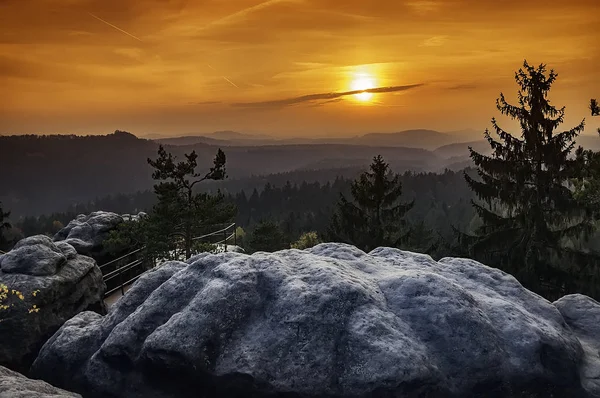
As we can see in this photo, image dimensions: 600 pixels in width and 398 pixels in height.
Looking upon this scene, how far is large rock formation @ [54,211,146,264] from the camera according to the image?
25.5 meters

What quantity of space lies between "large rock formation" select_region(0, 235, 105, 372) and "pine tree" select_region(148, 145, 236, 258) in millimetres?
10016

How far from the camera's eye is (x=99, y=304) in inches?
679

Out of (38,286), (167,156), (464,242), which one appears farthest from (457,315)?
(167,156)

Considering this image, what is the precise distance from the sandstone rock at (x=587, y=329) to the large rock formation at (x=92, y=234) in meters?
22.3

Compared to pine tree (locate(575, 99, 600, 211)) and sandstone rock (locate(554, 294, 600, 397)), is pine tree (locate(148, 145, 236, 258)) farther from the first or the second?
sandstone rock (locate(554, 294, 600, 397))

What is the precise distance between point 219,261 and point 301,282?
98.4 inches

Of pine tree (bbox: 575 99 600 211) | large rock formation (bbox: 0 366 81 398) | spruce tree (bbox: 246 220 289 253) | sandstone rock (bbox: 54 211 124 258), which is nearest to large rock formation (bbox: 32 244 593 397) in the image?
large rock formation (bbox: 0 366 81 398)

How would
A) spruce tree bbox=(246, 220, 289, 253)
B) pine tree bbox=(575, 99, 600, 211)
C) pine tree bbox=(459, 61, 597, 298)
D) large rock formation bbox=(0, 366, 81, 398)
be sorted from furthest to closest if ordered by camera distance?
spruce tree bbox=(246, 220, 289, 253)
pine tree bbox=(459, 61, 597, 298)
pine tree bbox=(575, 99, 600, 211)
large rock formation bbox=(0, 366, 81, 398)

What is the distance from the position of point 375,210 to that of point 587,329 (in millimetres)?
23930

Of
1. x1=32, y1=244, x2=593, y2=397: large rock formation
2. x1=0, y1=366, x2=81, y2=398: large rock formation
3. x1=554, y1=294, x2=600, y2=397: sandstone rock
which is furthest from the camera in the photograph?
x1=554, y1=294, x2=600, y2=397: sandstone rock

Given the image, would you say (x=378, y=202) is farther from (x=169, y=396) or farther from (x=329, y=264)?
(x=169, y=396)

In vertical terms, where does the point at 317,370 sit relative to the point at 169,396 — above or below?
above

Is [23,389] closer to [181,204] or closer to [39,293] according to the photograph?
[39,293]

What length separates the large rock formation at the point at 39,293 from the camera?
13.0 meters
